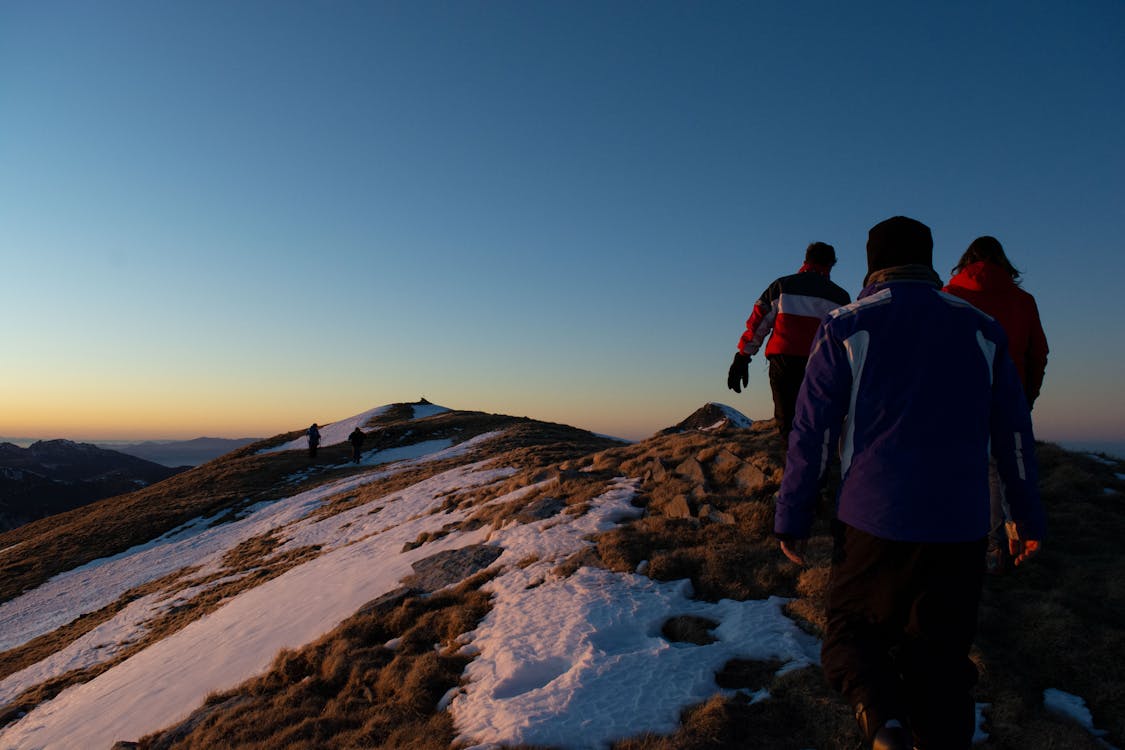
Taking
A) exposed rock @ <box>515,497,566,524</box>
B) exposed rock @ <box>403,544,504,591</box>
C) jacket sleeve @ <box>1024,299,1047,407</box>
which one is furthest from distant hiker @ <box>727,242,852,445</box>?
exposed rock @ <box>515,497,566,524</box>

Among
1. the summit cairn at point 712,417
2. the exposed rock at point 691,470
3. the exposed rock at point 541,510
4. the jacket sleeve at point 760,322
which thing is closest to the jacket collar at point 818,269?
the jacket sleeve at point 760,322

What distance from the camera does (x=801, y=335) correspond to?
6.49 metres

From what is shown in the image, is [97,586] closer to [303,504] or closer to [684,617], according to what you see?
[303,504]

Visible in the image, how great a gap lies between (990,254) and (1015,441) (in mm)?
3649

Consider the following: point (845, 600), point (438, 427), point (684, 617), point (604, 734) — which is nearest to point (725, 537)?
point (684, 617)

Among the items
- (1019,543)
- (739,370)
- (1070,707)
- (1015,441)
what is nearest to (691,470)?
(739,370)

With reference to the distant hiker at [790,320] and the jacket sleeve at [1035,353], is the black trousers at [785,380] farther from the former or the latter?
the jacket sleeve at [1035,353]

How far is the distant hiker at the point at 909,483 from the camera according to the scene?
9.57 ft

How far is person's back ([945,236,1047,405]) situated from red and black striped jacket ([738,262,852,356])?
3.96 ft

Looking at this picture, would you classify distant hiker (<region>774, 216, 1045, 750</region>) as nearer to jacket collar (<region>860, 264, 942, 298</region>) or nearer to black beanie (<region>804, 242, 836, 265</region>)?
jacket collar (<region>860, 264, 942, 298</region>)

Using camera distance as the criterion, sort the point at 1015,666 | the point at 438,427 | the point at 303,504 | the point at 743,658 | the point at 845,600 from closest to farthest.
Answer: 1. the point at 845,600
2. the point at 1015,666
3. the point at 743,658
4. the point at 303,504
5. the point at 438,427

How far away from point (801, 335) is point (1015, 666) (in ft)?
11.7

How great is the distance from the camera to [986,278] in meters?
5.79

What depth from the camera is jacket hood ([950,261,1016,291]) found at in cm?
577
